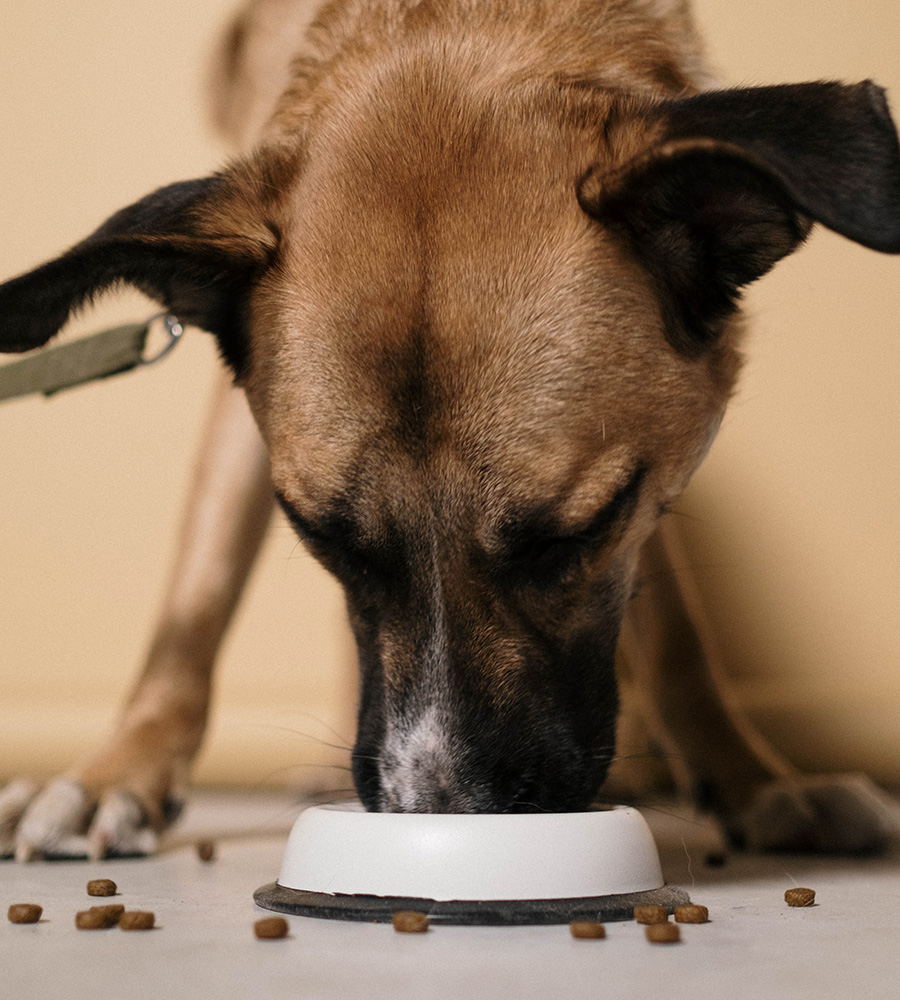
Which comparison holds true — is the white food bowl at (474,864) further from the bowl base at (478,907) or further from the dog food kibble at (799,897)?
the dog food kibble at (799,897)

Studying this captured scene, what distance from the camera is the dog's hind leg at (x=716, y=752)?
2.37 meters

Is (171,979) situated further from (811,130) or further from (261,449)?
(261,449)

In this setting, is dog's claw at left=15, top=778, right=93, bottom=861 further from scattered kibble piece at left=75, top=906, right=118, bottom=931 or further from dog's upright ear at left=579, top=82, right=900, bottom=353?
dog's upright ear at left=579, top=82, right=900, bottom=353

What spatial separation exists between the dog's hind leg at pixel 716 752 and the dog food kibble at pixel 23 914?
1.19 metres

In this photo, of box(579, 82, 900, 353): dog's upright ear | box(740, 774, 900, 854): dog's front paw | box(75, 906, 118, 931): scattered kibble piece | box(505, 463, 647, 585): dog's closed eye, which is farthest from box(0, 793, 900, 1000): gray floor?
box(579, 82, 900, 353): dog's upright ear

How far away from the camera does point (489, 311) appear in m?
1.74

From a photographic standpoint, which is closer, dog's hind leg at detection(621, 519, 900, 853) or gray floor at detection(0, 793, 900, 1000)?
gray floor at detection(0, 793, 900, 1000)

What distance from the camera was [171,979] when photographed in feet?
4.24

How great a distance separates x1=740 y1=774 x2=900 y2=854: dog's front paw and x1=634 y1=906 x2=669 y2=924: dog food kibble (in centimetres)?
93

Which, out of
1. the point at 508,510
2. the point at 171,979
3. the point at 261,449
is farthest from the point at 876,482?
the point at 171,979

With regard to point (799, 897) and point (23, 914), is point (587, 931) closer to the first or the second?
point (799, 897)

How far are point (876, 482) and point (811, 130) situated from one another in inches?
97.3

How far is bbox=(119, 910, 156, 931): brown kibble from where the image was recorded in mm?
1551

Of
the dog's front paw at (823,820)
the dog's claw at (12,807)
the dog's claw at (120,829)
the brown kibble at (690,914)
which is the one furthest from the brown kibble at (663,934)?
the dog's claw at (12,807)
